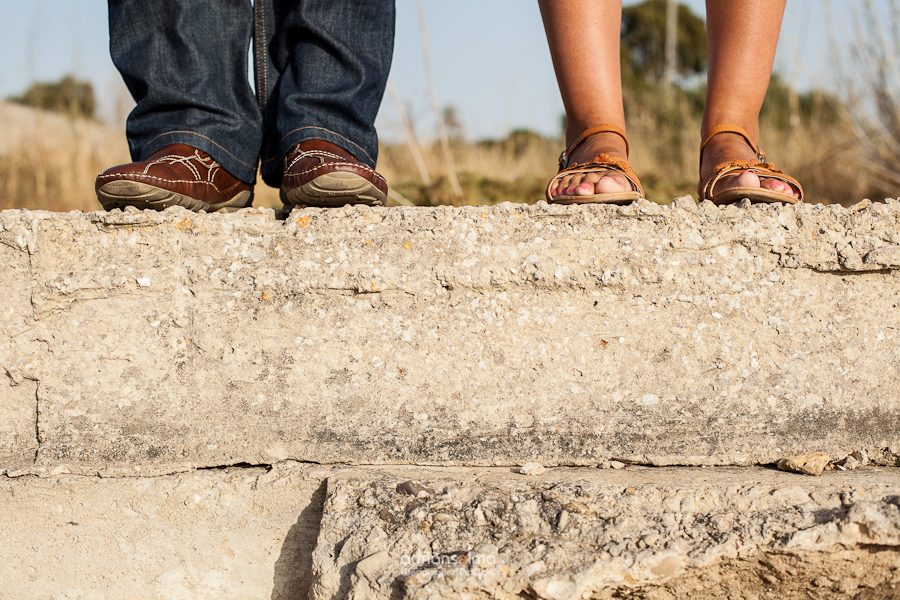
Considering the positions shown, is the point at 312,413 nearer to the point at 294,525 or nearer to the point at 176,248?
the point at 294,525

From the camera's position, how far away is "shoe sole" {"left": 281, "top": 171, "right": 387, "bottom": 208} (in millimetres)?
1288

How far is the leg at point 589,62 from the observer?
1459 mm

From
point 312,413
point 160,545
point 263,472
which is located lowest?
point 160,545

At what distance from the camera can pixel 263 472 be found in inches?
48.8

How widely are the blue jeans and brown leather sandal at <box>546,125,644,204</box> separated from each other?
1.75ft

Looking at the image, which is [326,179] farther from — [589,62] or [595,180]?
[589,62]

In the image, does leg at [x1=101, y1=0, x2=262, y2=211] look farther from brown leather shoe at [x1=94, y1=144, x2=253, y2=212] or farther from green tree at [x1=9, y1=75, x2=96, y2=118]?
green tree at [x1=9, y1=75, x2=96, y2=118]

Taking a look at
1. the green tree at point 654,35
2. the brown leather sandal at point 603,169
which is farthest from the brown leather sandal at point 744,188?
the green tree at point 654,35

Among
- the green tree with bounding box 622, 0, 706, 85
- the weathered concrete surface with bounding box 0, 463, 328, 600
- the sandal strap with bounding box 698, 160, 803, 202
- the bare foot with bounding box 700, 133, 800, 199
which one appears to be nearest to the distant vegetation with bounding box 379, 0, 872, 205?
the bare foot with bounding box 700, 133, 800, 199

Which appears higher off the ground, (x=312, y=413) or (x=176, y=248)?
(x=176, y=248)

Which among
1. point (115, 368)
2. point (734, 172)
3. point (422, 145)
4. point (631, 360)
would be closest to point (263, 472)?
point (115, 368)

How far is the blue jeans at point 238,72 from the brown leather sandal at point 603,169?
535 millimetres

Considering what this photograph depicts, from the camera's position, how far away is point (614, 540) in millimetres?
1021

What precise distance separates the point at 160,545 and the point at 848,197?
3.97 metres
